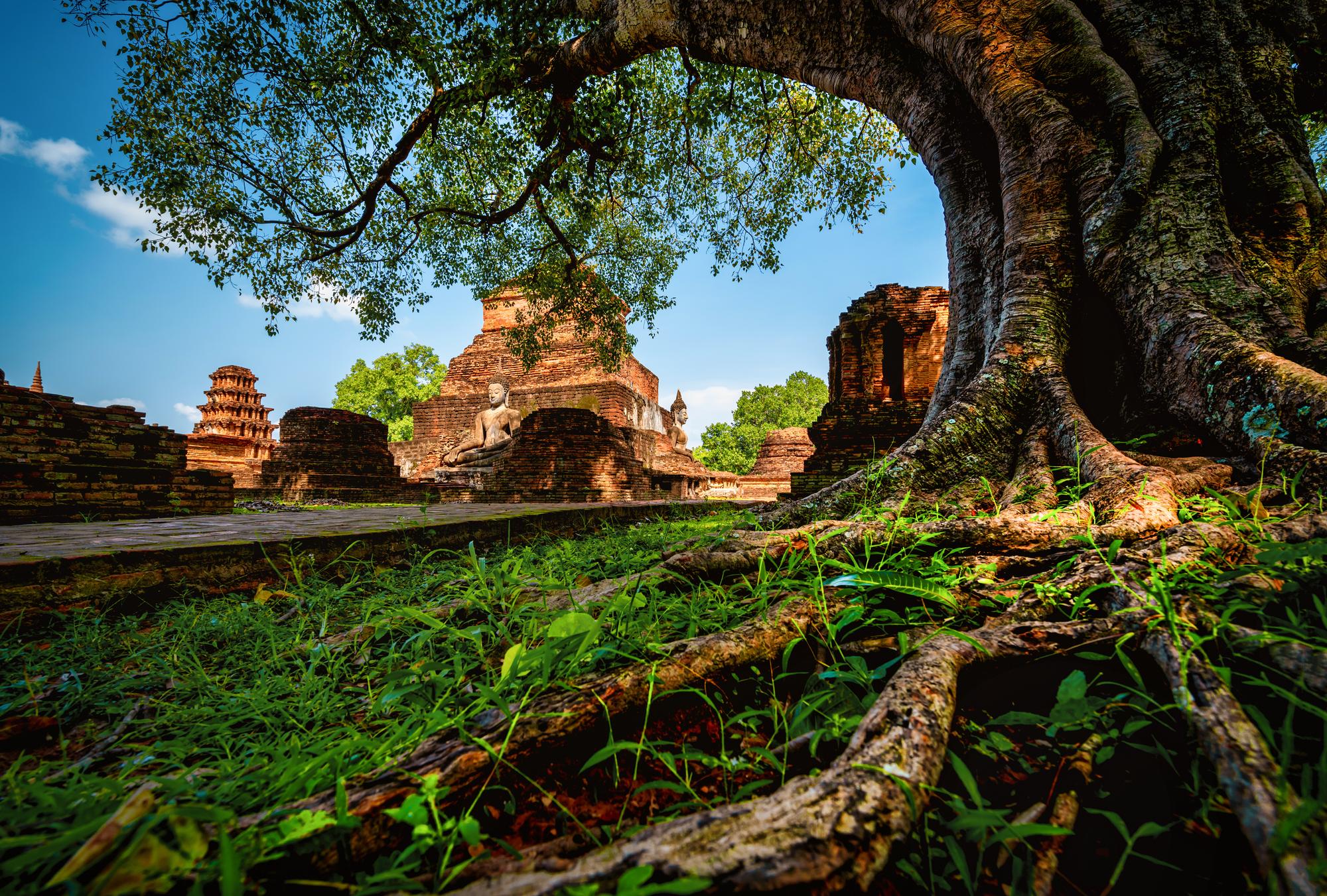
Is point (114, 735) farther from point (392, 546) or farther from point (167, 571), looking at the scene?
point (392, 546)

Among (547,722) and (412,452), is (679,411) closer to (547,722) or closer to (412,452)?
(412,452)

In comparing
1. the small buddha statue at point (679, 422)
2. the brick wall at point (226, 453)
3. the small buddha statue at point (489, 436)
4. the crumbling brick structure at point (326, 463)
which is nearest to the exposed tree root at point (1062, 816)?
the crumbling brick structure at point (326, 463)

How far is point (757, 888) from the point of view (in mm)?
566

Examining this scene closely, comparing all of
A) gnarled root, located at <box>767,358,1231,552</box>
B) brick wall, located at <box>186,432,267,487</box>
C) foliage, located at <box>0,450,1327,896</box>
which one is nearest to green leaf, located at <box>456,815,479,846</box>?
foliage, located at <box>0,450,1327,896</box>

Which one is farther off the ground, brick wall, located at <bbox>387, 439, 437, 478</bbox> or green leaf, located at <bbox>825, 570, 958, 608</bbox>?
brick wall, located at <bbox>387, 439, 437, 478</bbox>

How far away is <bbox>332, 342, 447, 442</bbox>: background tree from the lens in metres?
34.8

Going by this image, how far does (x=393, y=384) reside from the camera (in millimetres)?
34938

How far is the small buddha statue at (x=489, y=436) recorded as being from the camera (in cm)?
1319

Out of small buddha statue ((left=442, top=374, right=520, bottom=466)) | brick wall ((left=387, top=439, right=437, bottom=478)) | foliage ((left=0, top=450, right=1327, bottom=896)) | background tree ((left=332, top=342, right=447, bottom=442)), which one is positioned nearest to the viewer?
foliage ((left=0, top=450, right=1327, bottom=896))

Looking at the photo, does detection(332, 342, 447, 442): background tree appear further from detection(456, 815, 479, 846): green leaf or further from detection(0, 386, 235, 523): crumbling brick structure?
detection(456, 815, 479, 846): green leaf

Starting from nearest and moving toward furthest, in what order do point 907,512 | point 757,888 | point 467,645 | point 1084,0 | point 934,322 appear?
point 757,888 < point 467,645 < point 907,512 < point 1084,0 < point 934,322

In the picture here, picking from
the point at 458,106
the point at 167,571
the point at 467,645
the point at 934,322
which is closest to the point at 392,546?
the point at 167,571

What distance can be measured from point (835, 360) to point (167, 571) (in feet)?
31.2

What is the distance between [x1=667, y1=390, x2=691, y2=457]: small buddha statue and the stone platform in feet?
57.1
